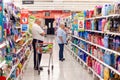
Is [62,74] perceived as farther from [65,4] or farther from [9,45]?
[65,4]

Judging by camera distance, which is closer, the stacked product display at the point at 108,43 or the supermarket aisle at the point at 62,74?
the stacked product display at the point at 108,43

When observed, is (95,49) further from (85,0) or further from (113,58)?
(85,0)

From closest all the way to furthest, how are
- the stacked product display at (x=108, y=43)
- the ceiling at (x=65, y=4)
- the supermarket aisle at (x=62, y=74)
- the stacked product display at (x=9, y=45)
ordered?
the stacked product display at (x=9, y=45), the stacked product display at (x=108, y=43), the supermarket aisle at (x=62, y=74), the ceiling at (x=65, y=4)

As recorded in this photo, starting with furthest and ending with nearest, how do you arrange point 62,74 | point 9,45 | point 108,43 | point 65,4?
1. point 65,4
2. point 62,74
3. point 108,43
4. point 9,45

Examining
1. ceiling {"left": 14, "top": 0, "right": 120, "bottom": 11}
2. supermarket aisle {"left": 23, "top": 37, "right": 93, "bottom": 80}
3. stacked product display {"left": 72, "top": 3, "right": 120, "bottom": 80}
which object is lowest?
supermarket aisle {"left": 23, "top": 37, "right": 93, "bottom": 80}

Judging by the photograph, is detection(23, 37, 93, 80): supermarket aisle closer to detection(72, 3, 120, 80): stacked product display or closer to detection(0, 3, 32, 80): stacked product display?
detection(72, 3, 120, 80): stacked product display

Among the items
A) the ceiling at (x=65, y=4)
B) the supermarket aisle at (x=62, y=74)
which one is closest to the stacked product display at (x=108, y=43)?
the supermarket aisle at (x=62, y=74)

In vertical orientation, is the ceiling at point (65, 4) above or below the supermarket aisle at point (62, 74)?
above

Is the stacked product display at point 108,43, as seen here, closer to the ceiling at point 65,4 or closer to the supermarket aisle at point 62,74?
the supermarket aisle at point 62,74

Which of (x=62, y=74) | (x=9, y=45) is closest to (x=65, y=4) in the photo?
(x=62, y=74)

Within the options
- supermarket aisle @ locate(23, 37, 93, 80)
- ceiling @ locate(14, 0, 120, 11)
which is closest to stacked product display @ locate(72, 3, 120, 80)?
supermarket aisle @ locate(23, 37, 93, 80)

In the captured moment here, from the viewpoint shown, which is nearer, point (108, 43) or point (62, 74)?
point (108, 43)

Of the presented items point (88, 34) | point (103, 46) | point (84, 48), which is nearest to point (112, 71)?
point (103, 46)

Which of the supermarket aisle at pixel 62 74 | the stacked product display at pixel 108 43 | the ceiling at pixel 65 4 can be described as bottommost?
the supermarket aisle at pixel 62 74
